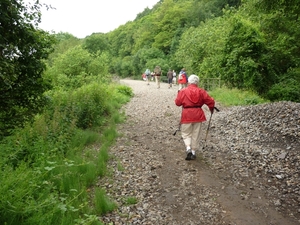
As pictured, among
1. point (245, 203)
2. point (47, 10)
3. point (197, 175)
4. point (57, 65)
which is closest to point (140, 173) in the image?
point (197, 175)

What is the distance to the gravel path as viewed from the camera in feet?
14.0

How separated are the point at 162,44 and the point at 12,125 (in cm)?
6039

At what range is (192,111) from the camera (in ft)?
21.0

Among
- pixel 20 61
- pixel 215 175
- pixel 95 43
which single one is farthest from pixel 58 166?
pixel 95 43

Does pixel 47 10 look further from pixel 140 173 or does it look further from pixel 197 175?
pixel 197 175

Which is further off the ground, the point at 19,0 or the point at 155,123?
the point at 19,0

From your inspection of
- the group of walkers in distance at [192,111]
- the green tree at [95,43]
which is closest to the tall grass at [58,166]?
the group of walkers in distance at [192,111]

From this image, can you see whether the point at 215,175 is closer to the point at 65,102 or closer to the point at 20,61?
the point at 20,61

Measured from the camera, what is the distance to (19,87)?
542 centimetres

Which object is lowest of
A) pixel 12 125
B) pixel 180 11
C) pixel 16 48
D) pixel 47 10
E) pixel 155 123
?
pixel 155 123

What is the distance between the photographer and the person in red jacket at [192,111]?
6.38m

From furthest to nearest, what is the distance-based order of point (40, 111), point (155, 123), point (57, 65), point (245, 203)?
point (57, 65)
point (155, 123)
point (40, 111)
point (245, 203)

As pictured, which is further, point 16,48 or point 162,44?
point 162,44

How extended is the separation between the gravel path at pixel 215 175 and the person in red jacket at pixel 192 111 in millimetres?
509
